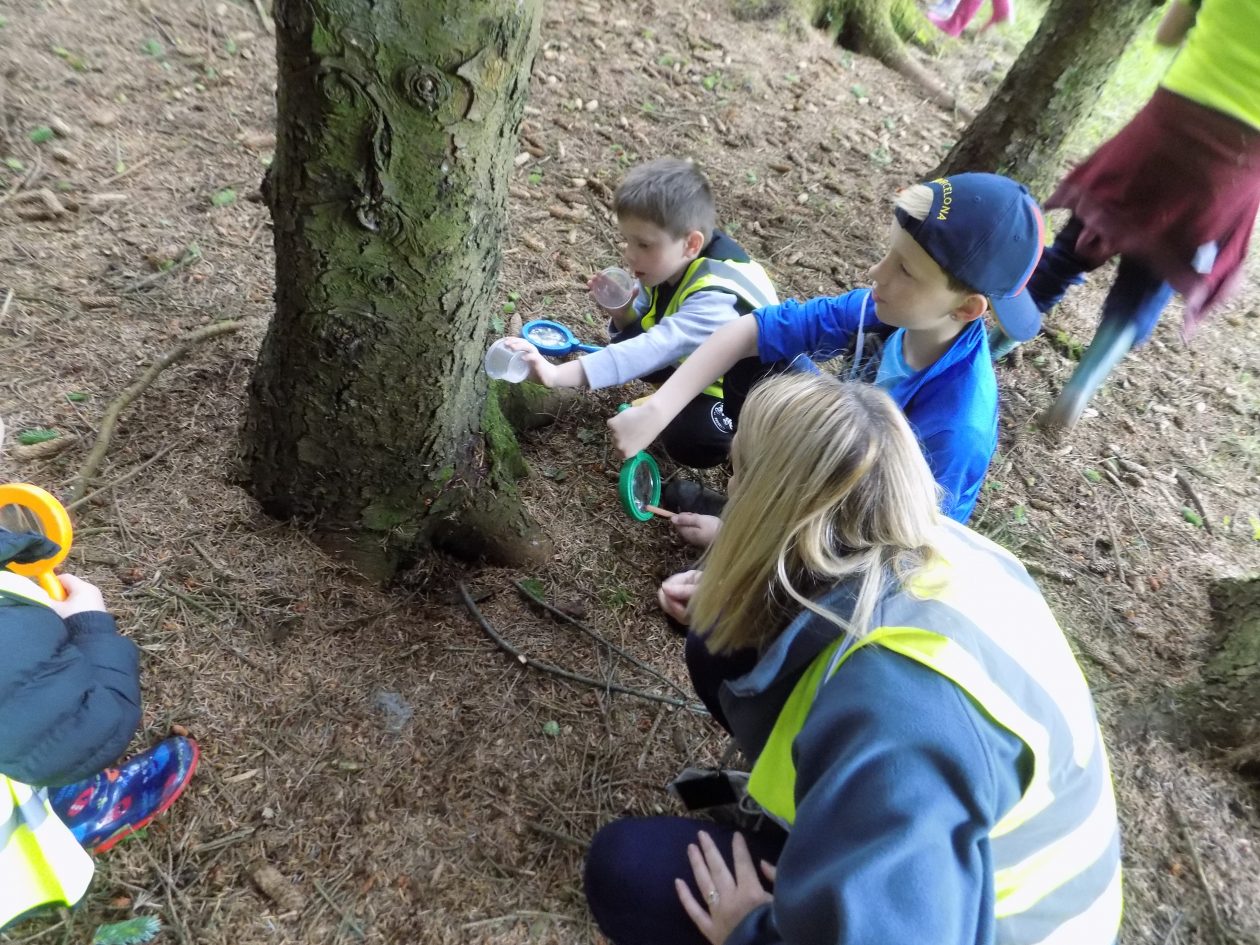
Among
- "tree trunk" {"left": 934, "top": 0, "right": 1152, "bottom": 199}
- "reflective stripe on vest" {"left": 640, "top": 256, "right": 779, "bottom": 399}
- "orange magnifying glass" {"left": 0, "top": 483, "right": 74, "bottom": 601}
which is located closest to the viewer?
"orange magnifying glass" {"left": 0, "top": 483, "right": 74, "bottom": 601}

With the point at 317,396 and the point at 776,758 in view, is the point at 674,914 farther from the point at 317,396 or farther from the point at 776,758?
the point at 317,396

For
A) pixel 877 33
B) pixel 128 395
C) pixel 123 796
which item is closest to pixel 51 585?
pixel 123 796

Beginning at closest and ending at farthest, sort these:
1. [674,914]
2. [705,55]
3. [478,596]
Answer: [674,914], [478,596], [705,55]

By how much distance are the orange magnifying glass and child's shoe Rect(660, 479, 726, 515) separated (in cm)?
192

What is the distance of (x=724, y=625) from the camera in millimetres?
1567

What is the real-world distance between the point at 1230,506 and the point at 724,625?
334 cm

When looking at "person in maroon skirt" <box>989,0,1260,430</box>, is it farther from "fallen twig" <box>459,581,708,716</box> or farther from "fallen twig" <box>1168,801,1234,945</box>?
"fallen twig" <box>459,581,708,716</box>

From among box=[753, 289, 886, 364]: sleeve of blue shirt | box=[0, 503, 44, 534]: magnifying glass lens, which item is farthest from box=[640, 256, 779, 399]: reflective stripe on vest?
box=[0, 503, 44, 534]: magnifying glass lens

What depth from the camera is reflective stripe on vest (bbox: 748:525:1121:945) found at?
121 cm

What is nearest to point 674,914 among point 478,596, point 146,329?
point 478,596

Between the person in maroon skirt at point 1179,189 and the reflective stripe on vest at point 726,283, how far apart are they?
4.65 feet

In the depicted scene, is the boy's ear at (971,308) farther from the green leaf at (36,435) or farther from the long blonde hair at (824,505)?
the green leaf at (36,435)

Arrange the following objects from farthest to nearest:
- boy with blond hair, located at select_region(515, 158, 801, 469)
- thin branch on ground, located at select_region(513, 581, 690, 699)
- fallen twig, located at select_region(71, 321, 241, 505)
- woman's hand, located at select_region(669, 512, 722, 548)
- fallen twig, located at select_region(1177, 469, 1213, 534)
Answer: fallen twig, located at select_region(1177, 469, 1213, 534), boy with blond hair, located at select_region(515, 158, 801, 469), woman's hand, located at select_region(669, 512, 722, 548), thin branch on ground, located at select_region(513, 581, 690, 699), fallen twig, located at select_region(71, 321, 241, 505)

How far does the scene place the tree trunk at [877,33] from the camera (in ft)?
19.3
